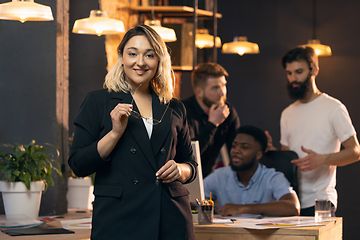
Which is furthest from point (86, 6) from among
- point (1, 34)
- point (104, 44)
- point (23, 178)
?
point (23, 178)

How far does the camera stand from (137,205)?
1505mm

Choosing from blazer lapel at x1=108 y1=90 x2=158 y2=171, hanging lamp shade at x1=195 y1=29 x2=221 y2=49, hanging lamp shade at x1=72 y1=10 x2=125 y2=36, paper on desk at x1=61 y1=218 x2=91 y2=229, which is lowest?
paper on desk at x1=61 y1=218 x2=91 y2=229

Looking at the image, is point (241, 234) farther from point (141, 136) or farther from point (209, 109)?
point (209, 109)

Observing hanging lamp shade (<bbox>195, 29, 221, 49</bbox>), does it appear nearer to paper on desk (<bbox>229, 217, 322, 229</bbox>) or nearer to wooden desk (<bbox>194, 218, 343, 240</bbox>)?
paper on desk (<bbox>229, 217, 322, 229</bbox>)

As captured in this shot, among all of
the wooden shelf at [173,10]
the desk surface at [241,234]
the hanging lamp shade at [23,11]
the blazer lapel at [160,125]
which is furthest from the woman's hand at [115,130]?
the wooden shelf at [173,10]

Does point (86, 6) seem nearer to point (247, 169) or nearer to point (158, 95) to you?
point (247, 169)

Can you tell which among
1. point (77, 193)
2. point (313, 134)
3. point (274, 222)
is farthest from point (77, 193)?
point (313, 134)

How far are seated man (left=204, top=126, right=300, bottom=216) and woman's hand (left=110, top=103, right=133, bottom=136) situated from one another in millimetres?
1617

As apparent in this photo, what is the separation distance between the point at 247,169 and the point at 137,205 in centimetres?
174

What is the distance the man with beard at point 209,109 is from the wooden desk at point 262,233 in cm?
113

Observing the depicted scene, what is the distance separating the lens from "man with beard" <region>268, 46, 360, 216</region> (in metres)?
3.15

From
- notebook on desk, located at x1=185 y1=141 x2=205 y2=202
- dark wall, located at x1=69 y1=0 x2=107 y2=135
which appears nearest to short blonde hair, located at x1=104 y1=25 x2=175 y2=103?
notebook on desk, located at x1=185 y1=141 x2=205 y2=202

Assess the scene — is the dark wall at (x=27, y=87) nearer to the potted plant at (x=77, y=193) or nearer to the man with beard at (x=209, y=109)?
the potted plant at (x=77, y=193)

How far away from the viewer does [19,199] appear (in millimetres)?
2770
